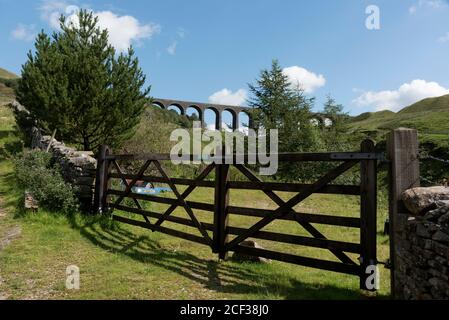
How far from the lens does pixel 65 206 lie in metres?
8.12

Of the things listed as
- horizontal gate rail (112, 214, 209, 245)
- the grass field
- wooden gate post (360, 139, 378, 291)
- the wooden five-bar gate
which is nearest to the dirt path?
the grass field

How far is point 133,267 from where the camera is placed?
5.45 m

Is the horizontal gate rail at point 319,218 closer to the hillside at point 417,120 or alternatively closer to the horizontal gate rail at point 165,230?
the horizontal gate rail at point 165,230

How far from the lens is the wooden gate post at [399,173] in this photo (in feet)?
13.7

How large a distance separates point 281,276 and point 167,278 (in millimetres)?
1638

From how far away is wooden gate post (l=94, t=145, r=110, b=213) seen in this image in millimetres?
8680

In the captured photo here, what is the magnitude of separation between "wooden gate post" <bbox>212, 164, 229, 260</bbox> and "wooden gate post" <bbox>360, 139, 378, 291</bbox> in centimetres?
219

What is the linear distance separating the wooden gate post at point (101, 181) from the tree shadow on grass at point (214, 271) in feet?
3.21

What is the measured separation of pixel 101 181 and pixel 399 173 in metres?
6.92

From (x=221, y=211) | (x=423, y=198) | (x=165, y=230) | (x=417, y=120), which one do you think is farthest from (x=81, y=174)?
(x=417, y=120)

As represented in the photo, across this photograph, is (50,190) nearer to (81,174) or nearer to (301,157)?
(81,174)

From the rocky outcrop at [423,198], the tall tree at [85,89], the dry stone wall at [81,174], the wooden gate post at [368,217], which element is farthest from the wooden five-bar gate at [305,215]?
the tall tree at [85,89]

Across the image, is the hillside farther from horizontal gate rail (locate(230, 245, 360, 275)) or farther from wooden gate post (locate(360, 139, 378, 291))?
horizontal gate rail (locate(230, 245, 360, 275))
